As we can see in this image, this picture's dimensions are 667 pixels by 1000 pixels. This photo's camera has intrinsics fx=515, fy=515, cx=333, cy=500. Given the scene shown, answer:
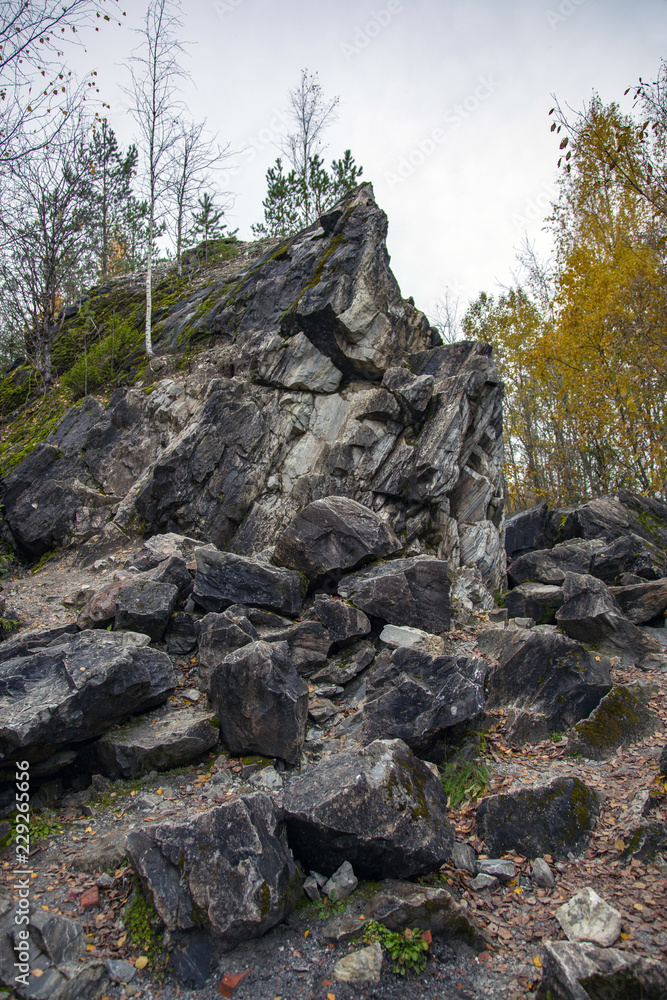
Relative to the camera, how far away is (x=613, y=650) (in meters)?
11.2

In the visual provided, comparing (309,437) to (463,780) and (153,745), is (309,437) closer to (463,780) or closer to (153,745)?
(153,745)

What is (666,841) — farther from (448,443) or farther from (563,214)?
(563,214)

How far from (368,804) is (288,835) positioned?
1067 millimetres

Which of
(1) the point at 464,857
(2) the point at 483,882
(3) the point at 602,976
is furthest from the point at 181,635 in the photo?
(3) the point at 602,976

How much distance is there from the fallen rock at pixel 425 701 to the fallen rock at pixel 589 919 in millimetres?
2824

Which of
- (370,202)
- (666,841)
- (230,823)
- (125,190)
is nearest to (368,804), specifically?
(230,823)

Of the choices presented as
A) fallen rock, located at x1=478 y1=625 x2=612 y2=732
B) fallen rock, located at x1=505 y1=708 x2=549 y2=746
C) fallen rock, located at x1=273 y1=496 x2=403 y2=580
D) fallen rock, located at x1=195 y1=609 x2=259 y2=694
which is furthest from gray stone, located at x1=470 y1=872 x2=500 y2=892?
fallen rock, located at x1=273 y1=496 x2=403 y2=580

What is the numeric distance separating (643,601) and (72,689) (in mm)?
12893

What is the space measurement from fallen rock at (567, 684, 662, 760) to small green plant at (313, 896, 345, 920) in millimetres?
4511

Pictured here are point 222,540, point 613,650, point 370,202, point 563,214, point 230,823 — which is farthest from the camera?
point 563,214

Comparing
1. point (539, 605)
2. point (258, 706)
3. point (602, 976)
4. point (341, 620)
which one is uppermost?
point (341, 620)

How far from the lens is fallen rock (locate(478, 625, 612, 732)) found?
29.4ft

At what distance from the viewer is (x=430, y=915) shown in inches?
215

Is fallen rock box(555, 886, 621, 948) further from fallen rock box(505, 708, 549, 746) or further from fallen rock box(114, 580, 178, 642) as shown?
fallen rock box(114, 580, 178, 642)
